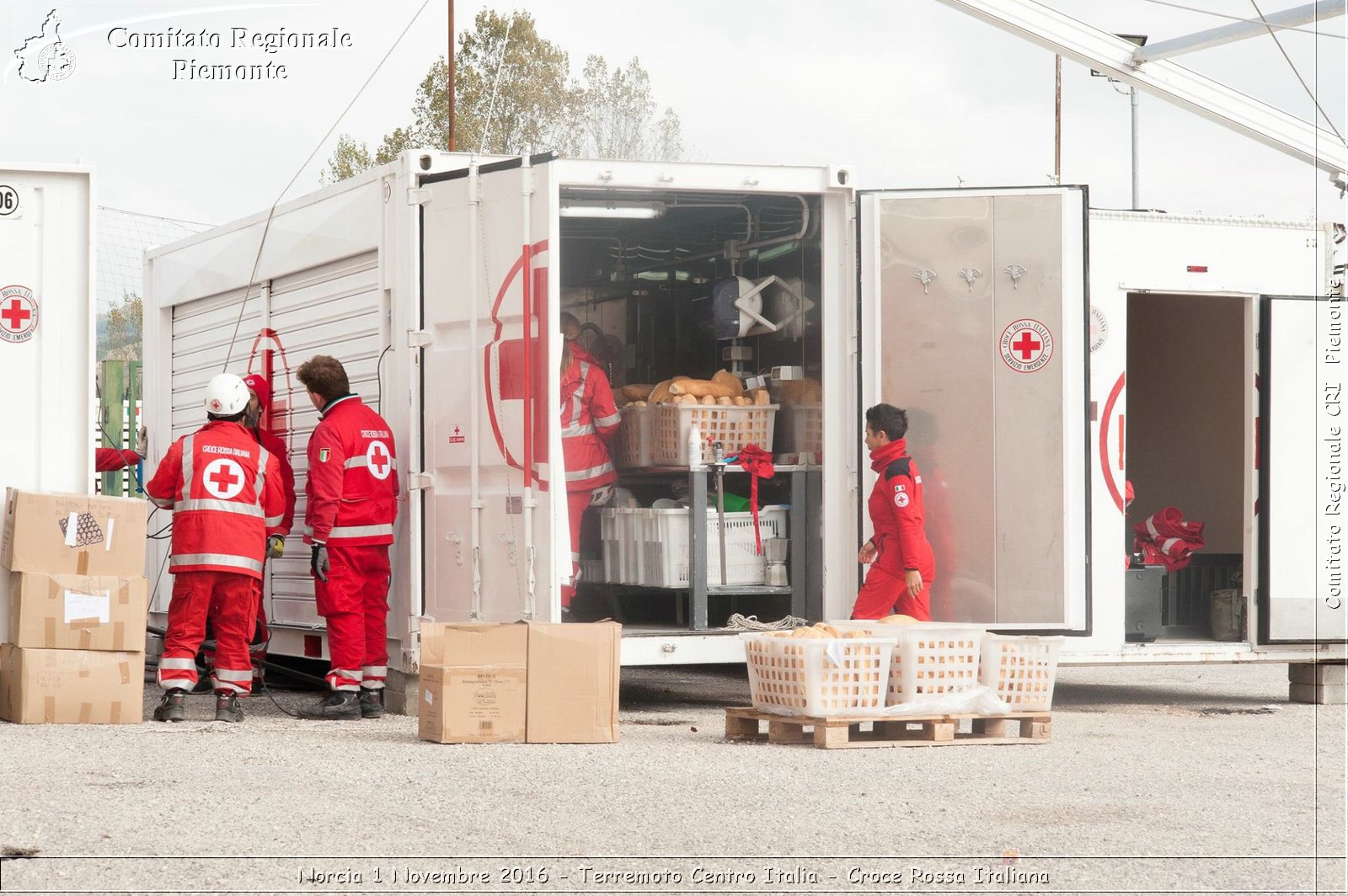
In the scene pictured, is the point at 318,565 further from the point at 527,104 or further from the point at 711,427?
the point at 527,104

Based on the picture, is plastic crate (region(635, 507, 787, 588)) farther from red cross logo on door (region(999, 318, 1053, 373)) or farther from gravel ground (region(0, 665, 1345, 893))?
red cross logo on door (region(999, 318, 1053, 373))

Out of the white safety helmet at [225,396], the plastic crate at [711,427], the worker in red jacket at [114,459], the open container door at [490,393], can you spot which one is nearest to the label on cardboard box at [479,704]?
the open container door at [490,393]

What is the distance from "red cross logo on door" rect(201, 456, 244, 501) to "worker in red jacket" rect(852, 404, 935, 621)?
10.7 ft

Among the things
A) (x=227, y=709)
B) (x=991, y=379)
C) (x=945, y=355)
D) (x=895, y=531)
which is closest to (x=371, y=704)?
(x=227, y=709)

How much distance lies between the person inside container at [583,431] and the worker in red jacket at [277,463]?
1612 mm

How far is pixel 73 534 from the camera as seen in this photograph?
791 cm

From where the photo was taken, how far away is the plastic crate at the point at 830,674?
7.34 meters

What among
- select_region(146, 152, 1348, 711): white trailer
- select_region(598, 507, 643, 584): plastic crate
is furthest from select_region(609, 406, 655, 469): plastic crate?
select_region(598, 507, 643, 584): plastic crate

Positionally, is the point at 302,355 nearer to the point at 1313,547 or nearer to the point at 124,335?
the point at 1313,547

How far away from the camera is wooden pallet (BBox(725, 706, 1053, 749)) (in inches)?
291

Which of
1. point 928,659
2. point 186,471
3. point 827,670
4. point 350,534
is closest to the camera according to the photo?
point 827,670

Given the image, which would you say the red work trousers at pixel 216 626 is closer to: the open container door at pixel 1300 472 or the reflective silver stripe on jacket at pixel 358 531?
the reflective silver stripe on jacket at pixel 358 531

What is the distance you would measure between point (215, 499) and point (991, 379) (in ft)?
13.5

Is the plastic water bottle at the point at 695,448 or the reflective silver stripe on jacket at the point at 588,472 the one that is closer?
the plastic water bottle at the point at 695,448
